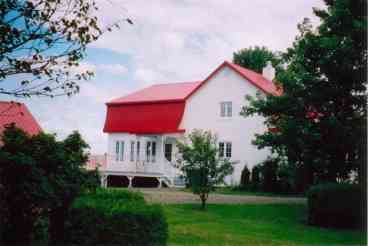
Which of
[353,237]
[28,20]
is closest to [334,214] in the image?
[353,237]

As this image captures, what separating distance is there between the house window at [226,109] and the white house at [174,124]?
58mm

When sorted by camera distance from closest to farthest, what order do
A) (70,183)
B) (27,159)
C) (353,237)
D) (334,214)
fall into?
(27,159), (70,183), (353,237), (334,214)

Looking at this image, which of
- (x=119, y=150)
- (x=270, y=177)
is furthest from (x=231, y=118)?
(x=119, y=150)

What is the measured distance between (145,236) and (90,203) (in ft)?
3.60

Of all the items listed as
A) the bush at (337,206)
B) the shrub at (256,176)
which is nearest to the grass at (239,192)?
the shrub at (256,176)

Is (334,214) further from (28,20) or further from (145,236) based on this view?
(28,20)

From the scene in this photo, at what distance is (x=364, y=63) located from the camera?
15.7 metres

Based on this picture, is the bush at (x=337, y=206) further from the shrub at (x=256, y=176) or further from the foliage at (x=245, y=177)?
the foliage at (x=245, y=177)

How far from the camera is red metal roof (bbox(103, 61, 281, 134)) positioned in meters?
34.4

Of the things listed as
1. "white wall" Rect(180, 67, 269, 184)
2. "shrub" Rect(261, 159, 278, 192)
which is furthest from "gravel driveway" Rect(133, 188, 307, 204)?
"white wall" Rect(180, 67, 269, 184)

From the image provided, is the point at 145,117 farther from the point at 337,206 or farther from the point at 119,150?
the point at 337,206

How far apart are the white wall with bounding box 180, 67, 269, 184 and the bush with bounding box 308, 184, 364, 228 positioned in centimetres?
1474

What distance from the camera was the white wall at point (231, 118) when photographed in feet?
103

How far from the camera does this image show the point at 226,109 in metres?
33.4
